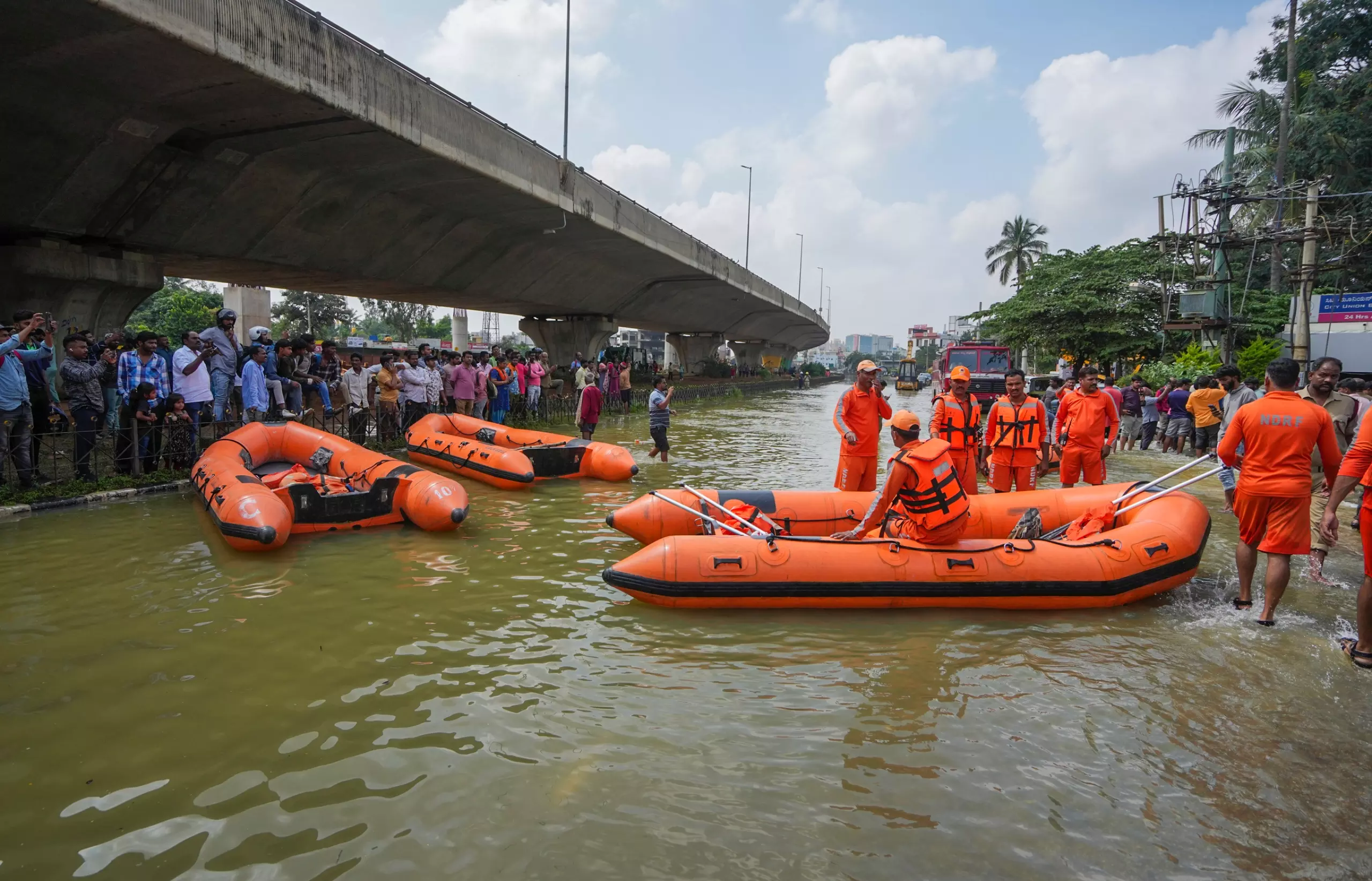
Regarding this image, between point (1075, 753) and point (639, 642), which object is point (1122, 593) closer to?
point (1075, 753)

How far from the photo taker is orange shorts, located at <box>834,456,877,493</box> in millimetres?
7395

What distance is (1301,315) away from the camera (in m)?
16.4

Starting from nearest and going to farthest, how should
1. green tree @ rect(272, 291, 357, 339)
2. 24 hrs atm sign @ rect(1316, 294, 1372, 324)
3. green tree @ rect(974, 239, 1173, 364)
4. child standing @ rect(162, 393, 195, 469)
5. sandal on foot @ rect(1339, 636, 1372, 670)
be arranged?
1. sandal on foot @ rect(1339, 636, 1372, 670)
2. child standing @ rect(162, 393, 195, 469)
3. 24 hrs atm sign @ rect(1316, 294, 1372, 324)
4. green tree @ rect(974, 239, 1173, 364)
5. green tree @ rect(272, 291, 357, 339)

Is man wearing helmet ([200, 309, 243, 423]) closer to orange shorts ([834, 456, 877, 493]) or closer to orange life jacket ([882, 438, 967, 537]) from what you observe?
orange shorts ([834, 456, 877, 493])

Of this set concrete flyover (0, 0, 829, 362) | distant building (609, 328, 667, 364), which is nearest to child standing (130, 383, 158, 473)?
concrete flyover (0, 0, 829, 362)

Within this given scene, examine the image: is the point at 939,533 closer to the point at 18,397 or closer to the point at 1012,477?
the point at 1012,477

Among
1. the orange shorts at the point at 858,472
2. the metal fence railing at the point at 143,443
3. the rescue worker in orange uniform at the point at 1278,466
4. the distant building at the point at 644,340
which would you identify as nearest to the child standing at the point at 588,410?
the metal fence railing at the point at 143,443

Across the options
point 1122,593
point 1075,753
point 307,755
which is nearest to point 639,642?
point 307,755

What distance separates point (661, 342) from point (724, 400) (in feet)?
259

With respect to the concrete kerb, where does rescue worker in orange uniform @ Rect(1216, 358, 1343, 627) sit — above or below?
above

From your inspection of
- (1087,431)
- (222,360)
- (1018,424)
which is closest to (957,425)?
(1018,424)

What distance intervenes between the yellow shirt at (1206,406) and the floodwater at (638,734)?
6.10m

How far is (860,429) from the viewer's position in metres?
7.33

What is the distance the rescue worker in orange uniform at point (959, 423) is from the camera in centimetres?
727
